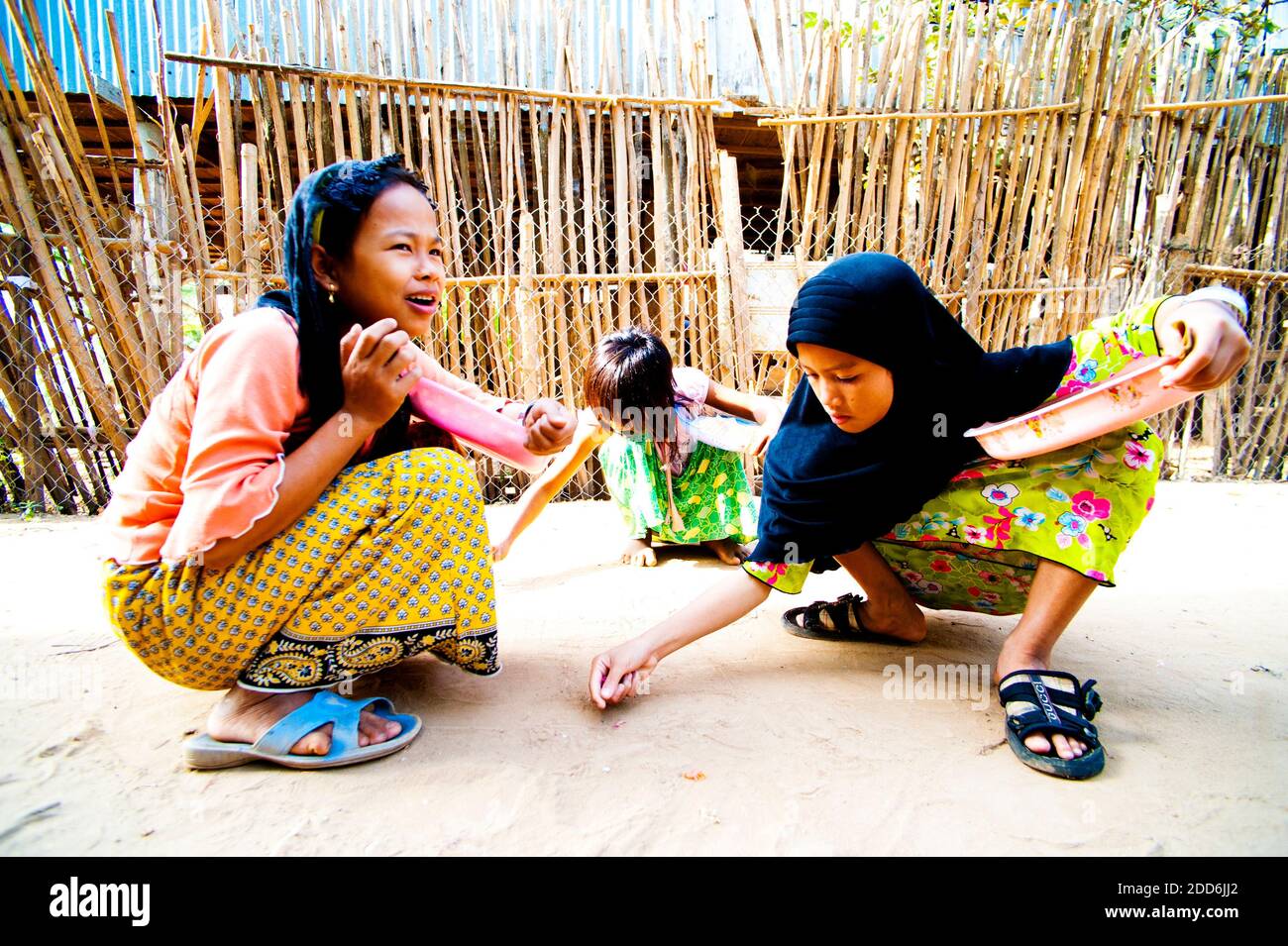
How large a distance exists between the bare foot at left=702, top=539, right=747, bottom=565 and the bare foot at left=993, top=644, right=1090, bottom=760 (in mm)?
1304

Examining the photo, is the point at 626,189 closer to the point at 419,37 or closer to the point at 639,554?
the point at 419,37

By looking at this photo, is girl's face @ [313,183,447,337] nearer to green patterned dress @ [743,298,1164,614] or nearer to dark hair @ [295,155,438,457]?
dark hair @ [295,155,438,457]

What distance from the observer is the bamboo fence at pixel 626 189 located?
12.2ft

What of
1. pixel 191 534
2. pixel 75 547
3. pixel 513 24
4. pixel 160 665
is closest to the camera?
pixel 191 534

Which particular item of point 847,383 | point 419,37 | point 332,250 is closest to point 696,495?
point 847,383

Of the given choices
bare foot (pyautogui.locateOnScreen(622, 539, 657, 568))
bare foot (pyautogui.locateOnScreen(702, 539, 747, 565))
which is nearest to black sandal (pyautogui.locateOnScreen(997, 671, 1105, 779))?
bare foot (pyautogui.locateOnScreen(702, 539, 747, 565))

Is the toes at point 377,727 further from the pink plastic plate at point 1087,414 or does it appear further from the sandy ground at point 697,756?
the pink plastic plate at point 1087,414

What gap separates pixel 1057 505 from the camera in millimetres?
1619

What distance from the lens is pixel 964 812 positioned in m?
1.28

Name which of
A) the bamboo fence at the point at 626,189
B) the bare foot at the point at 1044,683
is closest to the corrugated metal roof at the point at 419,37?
the bamboo fence at the point at 626,189

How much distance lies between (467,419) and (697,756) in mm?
915

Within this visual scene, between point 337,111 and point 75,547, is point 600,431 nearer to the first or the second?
point 75,547
